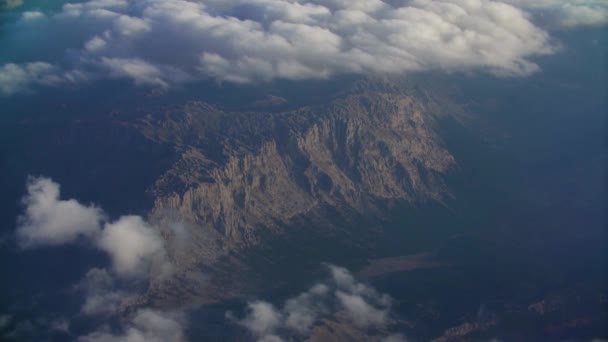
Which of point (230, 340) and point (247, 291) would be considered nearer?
point (230, 340)

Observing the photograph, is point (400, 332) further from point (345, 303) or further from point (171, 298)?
point (171, 298)

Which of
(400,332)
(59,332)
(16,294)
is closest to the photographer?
(59,332)

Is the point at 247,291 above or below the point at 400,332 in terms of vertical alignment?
above

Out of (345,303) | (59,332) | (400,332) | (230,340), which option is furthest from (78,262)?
(400,332)

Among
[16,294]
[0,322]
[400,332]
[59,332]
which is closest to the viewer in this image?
[0,322]

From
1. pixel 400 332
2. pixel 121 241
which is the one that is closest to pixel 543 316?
pixel 400 332

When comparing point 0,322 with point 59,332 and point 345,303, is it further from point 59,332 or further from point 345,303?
point 345,303

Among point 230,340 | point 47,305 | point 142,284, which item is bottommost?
point 230,340

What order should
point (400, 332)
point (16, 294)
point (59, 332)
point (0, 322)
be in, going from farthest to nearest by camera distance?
point (400, 332) < point (16, 294) < point (59, 332) < point (0, 322)

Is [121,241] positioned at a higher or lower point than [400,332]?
higher

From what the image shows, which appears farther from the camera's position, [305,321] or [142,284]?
[142,284]
